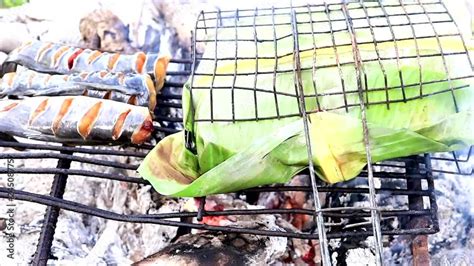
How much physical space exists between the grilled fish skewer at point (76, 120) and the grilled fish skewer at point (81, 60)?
1.05 feet

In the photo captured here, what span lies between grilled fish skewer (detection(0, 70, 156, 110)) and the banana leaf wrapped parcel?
366 millimetres

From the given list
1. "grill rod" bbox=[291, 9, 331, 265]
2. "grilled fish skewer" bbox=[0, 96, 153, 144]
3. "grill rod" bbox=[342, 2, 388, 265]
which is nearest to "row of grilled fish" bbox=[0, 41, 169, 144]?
"grilled fish skewer" bbox=[0, 96, 153, 144]

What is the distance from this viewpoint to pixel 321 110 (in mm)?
1499

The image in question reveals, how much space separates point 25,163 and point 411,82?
1.64 m

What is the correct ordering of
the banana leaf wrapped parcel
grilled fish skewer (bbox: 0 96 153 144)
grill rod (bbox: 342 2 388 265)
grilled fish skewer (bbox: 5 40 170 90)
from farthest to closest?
grilled fish skewer (bbox: 5 40 170 90) < grilled fish skewer (bbox: 0 96 153 144) < the banana leaf wrapped parcel < grill rod (bbox: 342 2 388 265)

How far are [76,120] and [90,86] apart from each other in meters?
0.25

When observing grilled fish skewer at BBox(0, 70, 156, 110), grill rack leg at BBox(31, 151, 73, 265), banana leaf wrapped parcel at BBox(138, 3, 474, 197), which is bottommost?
grill rack leg at BBox(31, 151, 73, 265)

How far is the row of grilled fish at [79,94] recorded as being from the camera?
5.77ft

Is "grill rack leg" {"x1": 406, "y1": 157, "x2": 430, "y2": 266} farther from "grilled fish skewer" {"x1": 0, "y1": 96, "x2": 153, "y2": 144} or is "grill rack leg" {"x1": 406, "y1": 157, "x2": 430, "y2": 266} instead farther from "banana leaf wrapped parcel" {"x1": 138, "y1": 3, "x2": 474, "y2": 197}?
"grilled fish skewer" {"x1": 0, "y1": 96, "x2": 153, "y2": 144}

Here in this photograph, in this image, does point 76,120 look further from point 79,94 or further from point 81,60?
point 81,60

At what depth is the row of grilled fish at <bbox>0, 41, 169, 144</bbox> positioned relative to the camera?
5.77 ft

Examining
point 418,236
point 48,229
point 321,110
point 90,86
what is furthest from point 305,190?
point 90,86

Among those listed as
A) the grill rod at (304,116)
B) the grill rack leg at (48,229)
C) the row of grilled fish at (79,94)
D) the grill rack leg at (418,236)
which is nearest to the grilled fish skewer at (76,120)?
the row of grilled fish at (79,94)

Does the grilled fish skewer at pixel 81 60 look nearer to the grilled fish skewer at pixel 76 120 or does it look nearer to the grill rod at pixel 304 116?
the grilled fish skewer at pixel 76 120
